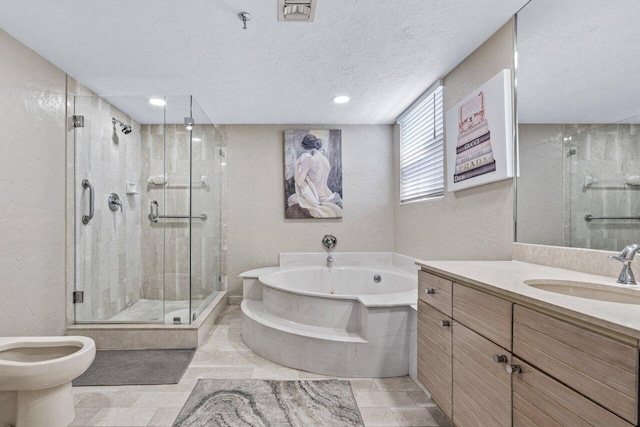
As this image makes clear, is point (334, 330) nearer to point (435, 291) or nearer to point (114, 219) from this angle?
point (435, 291)

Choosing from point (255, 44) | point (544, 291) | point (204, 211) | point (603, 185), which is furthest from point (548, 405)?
point (204, 211)

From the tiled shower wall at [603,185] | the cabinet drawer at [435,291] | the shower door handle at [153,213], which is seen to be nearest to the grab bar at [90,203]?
the shower door handle at [153,213]

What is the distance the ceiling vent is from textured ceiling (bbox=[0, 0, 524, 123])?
53mm

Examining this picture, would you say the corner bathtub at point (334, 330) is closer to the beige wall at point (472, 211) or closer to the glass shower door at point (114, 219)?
the beige wall at point (472, 211)

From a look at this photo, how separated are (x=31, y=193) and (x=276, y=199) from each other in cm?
218

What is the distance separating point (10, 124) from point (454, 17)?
9.07 feet

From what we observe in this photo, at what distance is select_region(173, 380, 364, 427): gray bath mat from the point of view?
1.67 m

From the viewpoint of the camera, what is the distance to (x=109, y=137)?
2.87 m

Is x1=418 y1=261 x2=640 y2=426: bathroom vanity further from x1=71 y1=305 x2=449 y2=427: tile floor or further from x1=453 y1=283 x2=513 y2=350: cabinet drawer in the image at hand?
x1=71 y1=305 x2=449 y2=427: tile floor

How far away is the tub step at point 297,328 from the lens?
2.17 meters

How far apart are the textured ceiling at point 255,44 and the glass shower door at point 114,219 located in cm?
29

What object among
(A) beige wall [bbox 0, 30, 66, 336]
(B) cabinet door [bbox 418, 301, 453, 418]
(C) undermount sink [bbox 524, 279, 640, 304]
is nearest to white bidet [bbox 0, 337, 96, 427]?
(A) beige wall [bbox 0, 30, 66, 336]

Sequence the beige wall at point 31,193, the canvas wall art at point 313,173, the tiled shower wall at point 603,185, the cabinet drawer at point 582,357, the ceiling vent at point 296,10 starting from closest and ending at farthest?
the cabinet drawer at point 582,357, the tiled shower wall at point 603,185, the ceiling vent at point 296,10, the beige wall at point 31,193, the canvas wall art at point 313,173

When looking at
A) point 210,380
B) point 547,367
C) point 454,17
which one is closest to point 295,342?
point 210,380
